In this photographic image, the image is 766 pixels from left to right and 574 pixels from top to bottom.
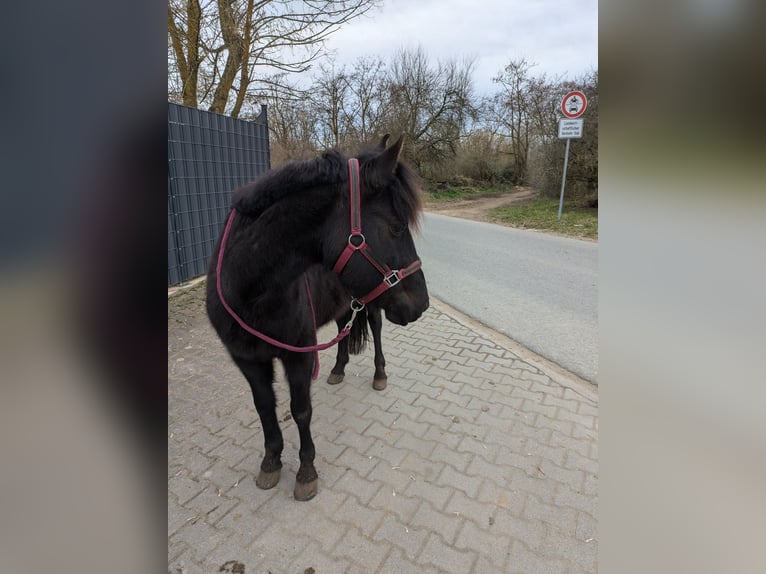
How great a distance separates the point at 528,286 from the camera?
6.54 metres

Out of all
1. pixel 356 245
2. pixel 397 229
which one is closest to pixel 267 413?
pixel 356 245

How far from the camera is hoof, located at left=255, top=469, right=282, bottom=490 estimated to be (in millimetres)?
2545

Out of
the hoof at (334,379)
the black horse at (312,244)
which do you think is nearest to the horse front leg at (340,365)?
the hoof at (334,379)

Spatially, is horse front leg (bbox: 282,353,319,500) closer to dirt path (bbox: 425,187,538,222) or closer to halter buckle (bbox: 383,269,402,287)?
halter buckle (bbox: 383,269,402,287)

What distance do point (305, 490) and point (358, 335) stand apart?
1.39 metres

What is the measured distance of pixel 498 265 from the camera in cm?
802

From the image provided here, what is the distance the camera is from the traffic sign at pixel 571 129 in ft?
36.2

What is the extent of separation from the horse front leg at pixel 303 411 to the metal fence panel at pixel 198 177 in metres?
4.27

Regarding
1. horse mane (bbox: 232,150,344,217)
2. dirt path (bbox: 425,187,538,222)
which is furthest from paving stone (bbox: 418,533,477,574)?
dirt path (bbox: 425,187,538,222)

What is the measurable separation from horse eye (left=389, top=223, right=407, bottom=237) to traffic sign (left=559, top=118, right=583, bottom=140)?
36.1ft

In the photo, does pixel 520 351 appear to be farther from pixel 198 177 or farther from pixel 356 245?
pixel 198 177
